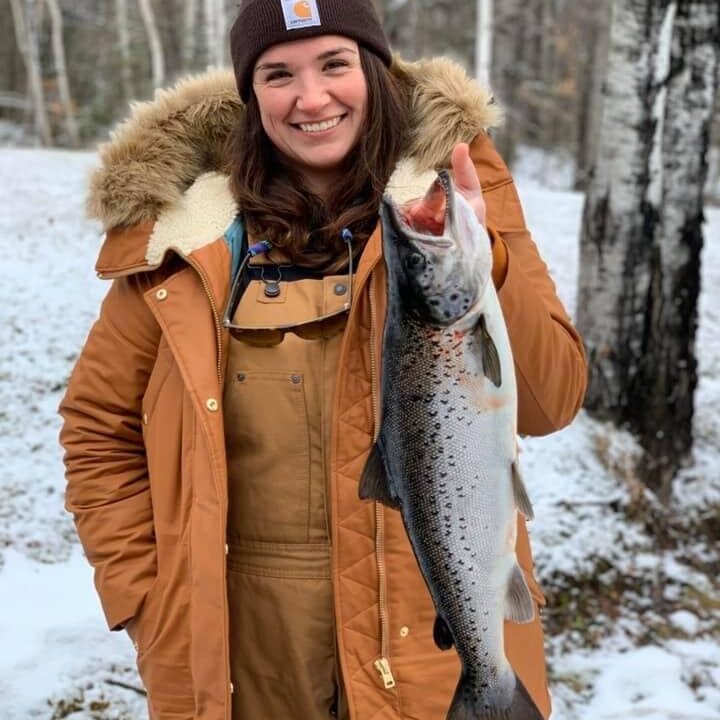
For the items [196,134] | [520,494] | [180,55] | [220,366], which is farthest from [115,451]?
[180,55]

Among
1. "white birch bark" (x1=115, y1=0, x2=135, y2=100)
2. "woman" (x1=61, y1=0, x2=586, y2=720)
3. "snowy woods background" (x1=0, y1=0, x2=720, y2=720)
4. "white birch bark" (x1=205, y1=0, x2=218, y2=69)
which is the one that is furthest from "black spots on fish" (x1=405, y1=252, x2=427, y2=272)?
"white birch bark" (x1=115, y1=0, x2=135, y2=100)

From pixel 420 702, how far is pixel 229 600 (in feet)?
1.87

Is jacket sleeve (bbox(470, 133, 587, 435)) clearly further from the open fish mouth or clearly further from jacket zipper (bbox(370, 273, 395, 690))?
jacket zipper (bbox(370, 273, 395, 690))

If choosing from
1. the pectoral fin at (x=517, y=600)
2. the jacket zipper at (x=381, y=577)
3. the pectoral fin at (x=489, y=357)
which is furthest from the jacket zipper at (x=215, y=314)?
the pectoral fin at (x=517, y=600)

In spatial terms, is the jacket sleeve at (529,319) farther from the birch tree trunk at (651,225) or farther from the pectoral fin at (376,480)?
the birch tree trunk at (651,225)

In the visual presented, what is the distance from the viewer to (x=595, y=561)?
16.4ft

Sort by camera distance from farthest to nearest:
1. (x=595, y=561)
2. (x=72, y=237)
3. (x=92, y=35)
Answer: (x=92, y=35) < (x=72, y=237) < (x=595, y=561)

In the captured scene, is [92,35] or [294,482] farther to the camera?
[92,35]

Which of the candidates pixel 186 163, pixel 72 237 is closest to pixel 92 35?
pixel 72 237

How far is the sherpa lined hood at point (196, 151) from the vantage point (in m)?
2.30

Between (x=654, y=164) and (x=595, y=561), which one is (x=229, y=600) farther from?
(x=654, y=164)

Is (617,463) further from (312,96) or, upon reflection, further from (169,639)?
(312,96)

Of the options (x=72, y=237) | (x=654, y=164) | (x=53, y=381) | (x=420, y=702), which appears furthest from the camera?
(x=72, y=237)

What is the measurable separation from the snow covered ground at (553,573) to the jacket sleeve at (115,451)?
137cm
